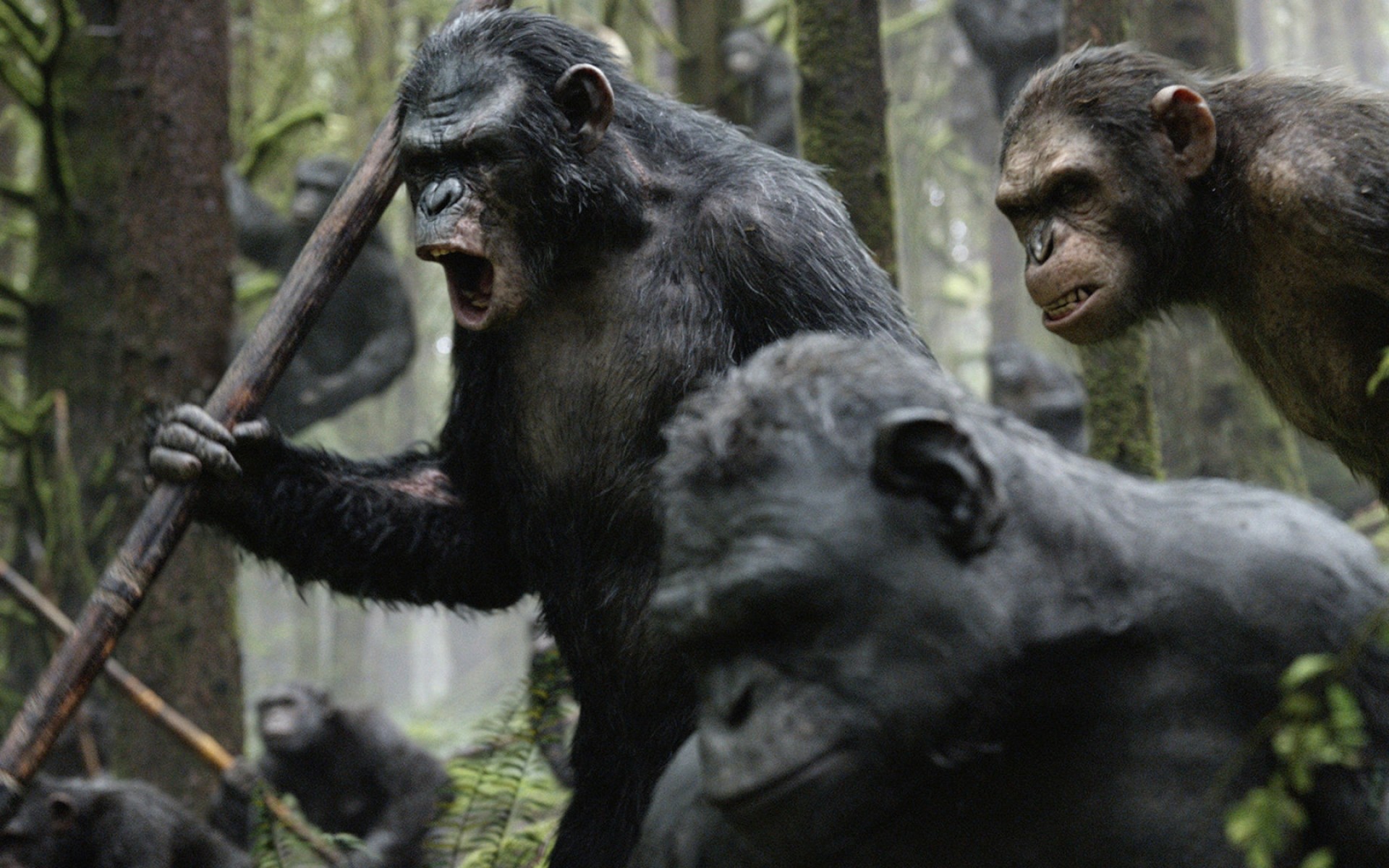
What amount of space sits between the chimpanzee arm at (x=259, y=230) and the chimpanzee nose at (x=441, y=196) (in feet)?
28.8

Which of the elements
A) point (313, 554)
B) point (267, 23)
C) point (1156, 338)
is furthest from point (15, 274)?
point (313, 554)

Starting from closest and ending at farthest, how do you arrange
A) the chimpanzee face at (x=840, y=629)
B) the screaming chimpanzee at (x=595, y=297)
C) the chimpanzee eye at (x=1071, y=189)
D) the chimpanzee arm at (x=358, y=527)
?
the chimpanzee face at (x=840, y=629), the screaming chimpanzee at (x=595, y=297), the chimpanzee eye at (x=1071, y=189), the chimpanzee arm at (x=358, y=527)

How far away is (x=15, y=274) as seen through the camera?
16.8m

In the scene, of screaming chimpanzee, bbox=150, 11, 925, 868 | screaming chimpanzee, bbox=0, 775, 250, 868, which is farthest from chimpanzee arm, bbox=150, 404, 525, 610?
screaming chimpanzee, bbox=0, 775, 250, 868

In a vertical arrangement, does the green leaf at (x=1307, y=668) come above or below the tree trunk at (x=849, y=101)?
below

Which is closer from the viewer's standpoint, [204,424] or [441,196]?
[441,196]

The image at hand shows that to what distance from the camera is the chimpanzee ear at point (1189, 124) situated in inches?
165

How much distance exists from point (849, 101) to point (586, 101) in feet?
7.88

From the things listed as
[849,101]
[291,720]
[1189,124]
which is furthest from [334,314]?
[1189,124]

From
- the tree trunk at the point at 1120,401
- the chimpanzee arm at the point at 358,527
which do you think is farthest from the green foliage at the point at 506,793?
the tree trunk at the point at 1120,401

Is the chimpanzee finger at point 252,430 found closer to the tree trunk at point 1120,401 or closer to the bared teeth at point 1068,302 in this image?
the bared teeth at point 1068,302

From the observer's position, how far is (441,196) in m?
3.85

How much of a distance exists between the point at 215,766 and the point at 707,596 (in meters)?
5.42

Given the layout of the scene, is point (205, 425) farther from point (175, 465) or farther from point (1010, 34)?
point (1010, 34)
